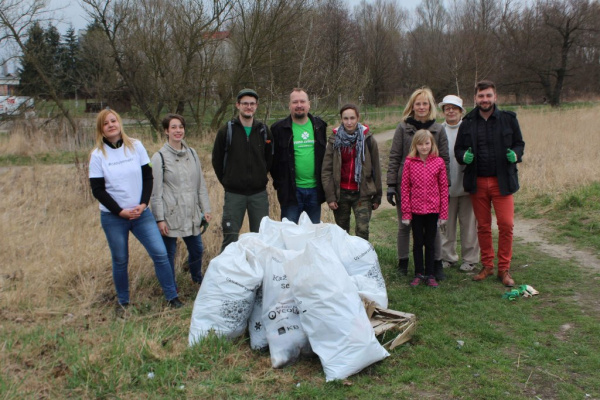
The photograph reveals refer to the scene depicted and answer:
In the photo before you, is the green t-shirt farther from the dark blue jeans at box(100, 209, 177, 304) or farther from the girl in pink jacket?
the dark blue jeans at box(100, 209, 177, 304)

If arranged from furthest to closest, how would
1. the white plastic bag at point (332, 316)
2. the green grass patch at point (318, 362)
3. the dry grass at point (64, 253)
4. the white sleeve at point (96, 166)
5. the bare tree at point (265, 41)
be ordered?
the bare tree at point (265, 41) < the dry grass at point (64, 253) < the white sleeve at point (96, 166) < the white plastic bag at point (332, 316) < the green grass patch at point (318, 362)

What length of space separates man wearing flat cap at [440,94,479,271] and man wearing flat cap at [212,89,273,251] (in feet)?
6.22

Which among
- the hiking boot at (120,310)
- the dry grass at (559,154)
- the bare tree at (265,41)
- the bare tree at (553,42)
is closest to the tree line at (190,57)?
the bare tree at (265,41)

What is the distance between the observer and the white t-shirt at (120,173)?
13.2ft

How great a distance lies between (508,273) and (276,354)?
107 inches

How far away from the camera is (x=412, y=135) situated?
4.75 m

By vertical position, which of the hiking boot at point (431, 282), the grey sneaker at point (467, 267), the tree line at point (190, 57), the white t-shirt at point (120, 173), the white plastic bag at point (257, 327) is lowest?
the grey sneaker at point (467, 267)

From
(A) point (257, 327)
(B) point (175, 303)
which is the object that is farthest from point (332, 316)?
(B) point (175, 303)

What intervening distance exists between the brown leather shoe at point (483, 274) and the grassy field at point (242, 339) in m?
0.11

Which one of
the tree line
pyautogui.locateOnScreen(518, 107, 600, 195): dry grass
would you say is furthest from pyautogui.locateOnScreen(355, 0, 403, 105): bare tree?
pyautogui.locateOnScreen(518, 107, 600, 195): dry grass

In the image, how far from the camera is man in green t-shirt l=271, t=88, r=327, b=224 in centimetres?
463

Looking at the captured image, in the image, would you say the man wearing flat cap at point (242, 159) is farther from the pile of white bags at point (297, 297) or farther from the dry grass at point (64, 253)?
the dry grass at point (64, 253)

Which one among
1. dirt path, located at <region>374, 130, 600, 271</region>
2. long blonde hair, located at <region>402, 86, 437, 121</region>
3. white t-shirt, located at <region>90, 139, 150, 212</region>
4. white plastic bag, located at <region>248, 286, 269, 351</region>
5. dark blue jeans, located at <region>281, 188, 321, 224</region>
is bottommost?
dirt path, located at <region>374, 130, 600, 271</region>

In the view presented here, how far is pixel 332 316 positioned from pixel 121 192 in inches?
82.0
